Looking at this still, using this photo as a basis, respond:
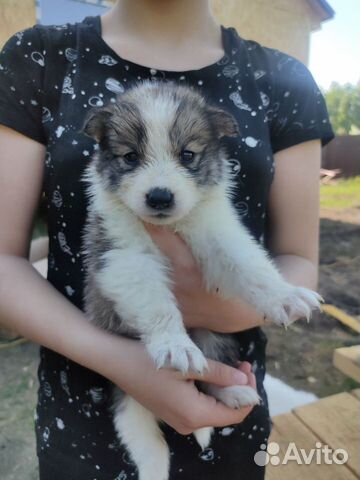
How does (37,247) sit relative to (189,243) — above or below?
below

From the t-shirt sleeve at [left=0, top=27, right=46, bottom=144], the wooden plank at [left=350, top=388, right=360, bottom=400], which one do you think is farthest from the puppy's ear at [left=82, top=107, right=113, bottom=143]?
the wooden plank at [left=350, top=388, right=360, bottom=400]

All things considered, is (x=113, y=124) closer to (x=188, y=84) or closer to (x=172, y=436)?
(x=188, y=84)

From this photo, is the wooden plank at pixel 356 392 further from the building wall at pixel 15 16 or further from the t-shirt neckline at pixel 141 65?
the building wall at pixel 15 16

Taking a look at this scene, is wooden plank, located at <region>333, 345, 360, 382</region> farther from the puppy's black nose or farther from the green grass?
the puppy's black nose

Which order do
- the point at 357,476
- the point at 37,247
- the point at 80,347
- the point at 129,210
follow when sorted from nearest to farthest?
the point at 80,347 < the point at 129,210 < the point at 357,476 < the point at 37,247

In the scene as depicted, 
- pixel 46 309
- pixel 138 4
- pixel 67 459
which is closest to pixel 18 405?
pixel 67 459

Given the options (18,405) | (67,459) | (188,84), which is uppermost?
(188,84)

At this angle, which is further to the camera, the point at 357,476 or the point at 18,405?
the point at 18,405

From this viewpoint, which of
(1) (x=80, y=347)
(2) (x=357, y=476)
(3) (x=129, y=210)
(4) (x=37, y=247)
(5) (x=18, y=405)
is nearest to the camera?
(1) (x=80, y=347)
